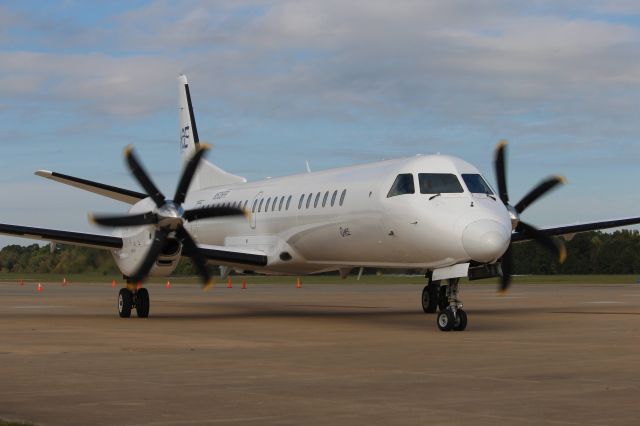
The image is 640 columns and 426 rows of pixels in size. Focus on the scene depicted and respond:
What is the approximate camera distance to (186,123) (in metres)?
34.3

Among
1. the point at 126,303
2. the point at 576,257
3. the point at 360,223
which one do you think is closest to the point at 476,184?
the point at 360,223

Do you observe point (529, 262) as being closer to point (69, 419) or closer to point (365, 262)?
point (365, 262)

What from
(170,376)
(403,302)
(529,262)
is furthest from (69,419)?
(529,262)

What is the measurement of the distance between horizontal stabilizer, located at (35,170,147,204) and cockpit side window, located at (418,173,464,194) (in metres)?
10.7

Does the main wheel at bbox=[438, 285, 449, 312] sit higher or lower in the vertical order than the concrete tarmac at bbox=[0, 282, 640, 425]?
higher

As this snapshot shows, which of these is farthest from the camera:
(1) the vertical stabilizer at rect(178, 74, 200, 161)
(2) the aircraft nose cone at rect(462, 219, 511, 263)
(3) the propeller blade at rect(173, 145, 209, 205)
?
(1) the vertical stabilizer at rect(178, 74, 200, 161)

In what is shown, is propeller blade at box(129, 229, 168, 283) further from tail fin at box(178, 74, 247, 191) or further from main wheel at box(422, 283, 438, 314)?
tail fin at box(178, 74, 247, 191)

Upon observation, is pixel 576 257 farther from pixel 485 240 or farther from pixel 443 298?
pixel 485 240

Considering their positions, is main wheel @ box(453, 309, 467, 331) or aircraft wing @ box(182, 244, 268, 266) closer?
main wheel @ box(453, 309, 467, 331)

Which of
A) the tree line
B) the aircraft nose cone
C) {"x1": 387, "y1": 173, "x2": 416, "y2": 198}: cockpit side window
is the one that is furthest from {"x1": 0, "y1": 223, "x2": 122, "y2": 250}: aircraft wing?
the tree line

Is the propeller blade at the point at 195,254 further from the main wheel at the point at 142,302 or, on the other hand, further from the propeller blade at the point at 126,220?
the main wheel at the point at 142,302

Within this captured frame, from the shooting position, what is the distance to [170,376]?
1125cm

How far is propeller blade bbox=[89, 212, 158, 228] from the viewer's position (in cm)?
2140

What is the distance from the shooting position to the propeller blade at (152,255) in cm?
2144
